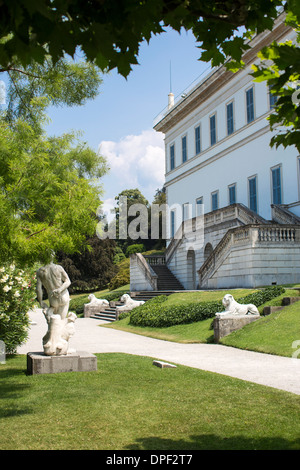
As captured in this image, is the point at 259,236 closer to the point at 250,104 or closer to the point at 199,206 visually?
the point at 250,104

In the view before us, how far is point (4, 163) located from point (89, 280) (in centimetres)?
4400

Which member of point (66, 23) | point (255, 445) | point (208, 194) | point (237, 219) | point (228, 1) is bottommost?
point (255, 445)

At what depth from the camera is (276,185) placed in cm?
2814

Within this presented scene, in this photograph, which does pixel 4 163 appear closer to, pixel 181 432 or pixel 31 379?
pixel 31 379

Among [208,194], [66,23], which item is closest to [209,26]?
[66,23]

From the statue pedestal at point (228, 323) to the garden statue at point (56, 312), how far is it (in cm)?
630

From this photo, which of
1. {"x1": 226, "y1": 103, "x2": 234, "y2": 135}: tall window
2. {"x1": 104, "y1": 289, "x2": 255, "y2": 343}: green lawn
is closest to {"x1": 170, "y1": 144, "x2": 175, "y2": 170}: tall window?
{"x1": 226, "y1": 103, "x2": 234, "y2": 135}: tall window

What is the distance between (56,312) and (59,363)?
1084mm

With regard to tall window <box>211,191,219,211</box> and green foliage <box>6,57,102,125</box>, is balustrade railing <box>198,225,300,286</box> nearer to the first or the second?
tall window <box>211,191,219,211</box>

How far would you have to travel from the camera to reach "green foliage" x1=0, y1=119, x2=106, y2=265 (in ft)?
27.0

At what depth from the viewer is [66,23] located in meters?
3.02

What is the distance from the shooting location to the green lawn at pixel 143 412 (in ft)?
15.8

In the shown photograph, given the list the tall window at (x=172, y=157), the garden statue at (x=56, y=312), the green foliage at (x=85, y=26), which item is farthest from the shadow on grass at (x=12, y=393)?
the tall window at (x=172, y=157)

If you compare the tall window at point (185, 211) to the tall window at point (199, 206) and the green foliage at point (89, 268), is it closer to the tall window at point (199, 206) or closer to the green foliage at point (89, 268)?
the tall window at point (199, 206)
